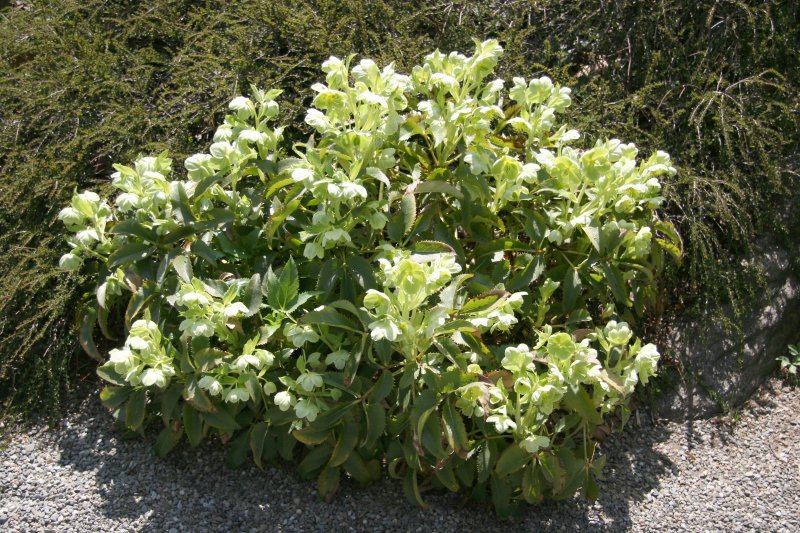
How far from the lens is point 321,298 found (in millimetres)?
2363

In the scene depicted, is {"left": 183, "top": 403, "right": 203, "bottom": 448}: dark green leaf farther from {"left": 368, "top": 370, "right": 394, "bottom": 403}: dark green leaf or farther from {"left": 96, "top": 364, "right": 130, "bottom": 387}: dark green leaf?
{"left": 368, "top": 370, "right": 394, "bottom": 403}: dark green leaf

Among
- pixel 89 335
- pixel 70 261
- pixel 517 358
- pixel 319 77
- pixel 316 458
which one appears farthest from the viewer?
pixel 319 77

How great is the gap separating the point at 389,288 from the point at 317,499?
0.66m

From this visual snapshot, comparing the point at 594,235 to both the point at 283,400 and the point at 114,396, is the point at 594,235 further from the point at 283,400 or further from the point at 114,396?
the point at 114,396

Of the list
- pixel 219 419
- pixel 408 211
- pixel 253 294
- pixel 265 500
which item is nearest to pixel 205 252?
pixel 253 294

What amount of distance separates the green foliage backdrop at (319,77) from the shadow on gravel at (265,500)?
0.39 meters

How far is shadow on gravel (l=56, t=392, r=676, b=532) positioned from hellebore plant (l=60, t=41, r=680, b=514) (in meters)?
0.08

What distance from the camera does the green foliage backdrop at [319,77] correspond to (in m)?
2.96

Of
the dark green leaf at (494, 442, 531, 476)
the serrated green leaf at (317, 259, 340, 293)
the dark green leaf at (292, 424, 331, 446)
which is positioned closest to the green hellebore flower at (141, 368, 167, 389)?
the dark green leaf at (292, 424, 331, 446)

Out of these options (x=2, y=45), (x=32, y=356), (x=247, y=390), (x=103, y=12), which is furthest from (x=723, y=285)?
(x=2, y=45)

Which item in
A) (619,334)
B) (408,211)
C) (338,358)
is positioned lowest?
(338,358)

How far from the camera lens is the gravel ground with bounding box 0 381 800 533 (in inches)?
95.9

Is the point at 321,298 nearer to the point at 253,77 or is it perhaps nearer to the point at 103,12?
the point at 253,77

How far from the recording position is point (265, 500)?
2.48m
